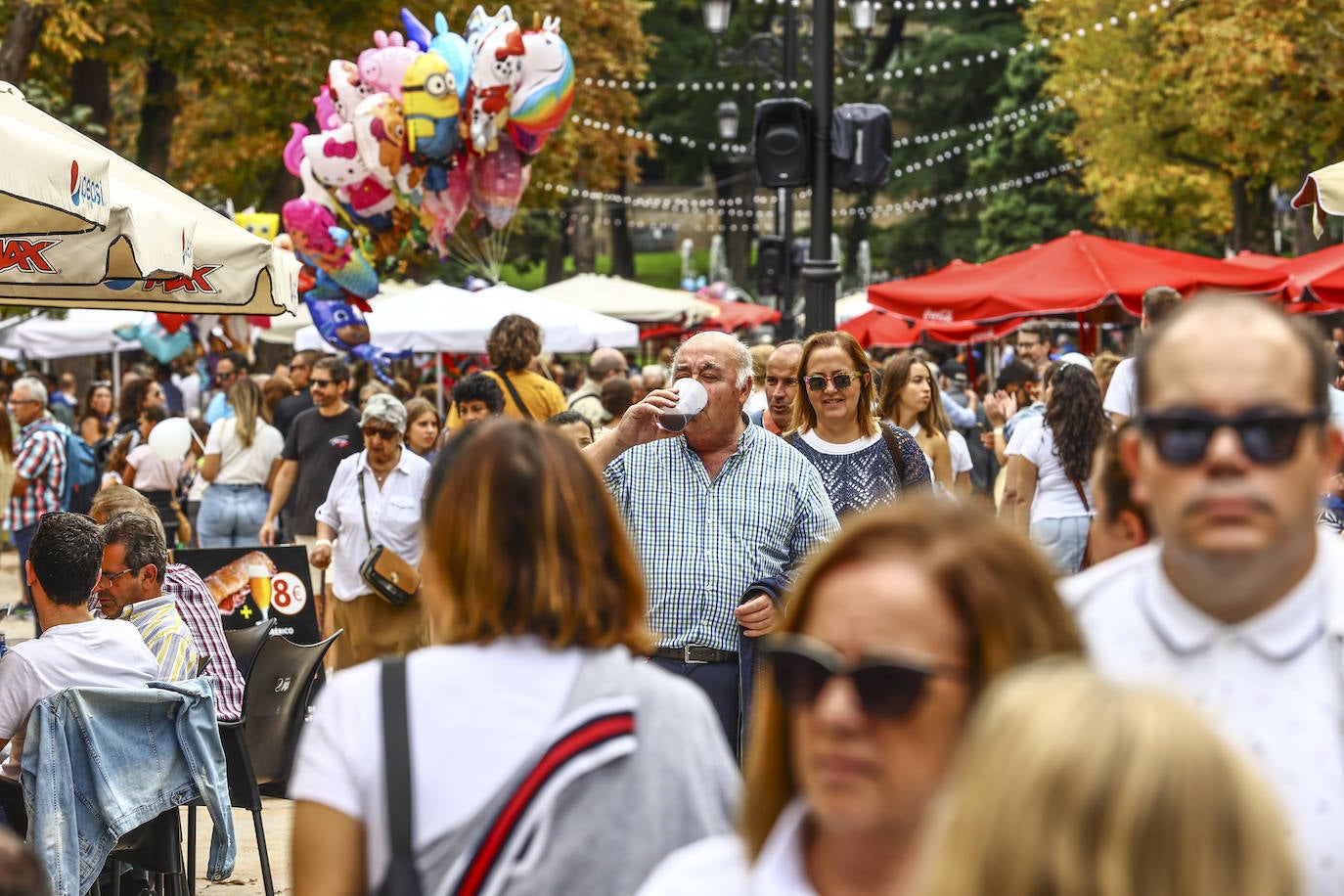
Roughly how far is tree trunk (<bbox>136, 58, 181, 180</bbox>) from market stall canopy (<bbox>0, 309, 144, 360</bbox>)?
2.47 meters

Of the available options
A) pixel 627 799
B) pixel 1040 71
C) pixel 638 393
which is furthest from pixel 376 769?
pixel 1040 71

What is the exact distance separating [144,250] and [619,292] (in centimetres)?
1966

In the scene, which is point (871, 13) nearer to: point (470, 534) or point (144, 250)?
point (144, 250)

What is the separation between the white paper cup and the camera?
17.1 ft

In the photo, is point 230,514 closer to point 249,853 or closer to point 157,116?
point 249,853

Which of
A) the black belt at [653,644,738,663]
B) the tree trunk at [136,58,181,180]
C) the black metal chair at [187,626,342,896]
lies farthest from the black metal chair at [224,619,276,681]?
the tree trunk at [136,58,181,180]

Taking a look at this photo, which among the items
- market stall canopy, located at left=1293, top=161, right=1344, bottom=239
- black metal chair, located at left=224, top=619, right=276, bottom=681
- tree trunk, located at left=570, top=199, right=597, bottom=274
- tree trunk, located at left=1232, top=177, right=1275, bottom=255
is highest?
tree trunk, located at left=570, top=199, right=597, bottom=274

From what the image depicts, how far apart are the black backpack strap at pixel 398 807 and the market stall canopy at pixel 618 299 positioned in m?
20.7

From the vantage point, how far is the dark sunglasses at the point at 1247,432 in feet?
6.45

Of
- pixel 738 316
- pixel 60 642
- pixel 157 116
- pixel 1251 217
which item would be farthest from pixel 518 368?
pixel 738 316

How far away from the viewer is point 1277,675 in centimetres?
205

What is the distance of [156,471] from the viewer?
1209cm

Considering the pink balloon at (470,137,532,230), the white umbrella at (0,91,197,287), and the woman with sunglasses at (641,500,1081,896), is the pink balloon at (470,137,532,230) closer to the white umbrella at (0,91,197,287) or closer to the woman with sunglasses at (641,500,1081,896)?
the white umbrella at (0,91,197,287)

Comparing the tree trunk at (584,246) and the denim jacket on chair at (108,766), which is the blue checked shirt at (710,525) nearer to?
the denim jacket on chair at (108,766)
